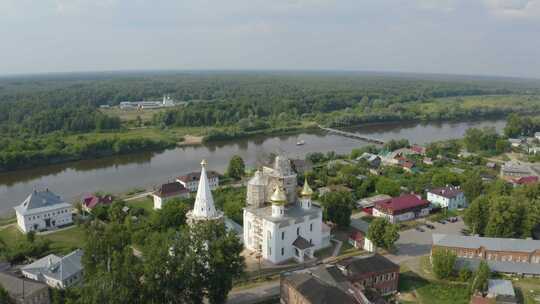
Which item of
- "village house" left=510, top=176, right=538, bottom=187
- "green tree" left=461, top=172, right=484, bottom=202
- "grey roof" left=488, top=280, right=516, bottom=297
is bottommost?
"grey roof" left=488, top=280, right=516, bottom=297

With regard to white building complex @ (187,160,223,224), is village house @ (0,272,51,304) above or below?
below

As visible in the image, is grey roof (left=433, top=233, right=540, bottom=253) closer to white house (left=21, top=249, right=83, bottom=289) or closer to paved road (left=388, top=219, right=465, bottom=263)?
paved road (left=388, top=219, right=465, bottom=263)

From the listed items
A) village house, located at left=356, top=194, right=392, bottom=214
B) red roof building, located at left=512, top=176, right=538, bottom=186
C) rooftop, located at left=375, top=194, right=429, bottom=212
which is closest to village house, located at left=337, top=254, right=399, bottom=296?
rooftop, located at left=375, top=194, right=429, bottom=212

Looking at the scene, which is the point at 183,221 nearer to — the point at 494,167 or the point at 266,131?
the point at 494,167

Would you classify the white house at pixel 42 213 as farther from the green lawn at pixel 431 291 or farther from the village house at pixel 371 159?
the village house at pixel 371 159

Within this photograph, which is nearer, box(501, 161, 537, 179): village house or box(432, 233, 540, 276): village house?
box(432, 233, 540, 276): village house

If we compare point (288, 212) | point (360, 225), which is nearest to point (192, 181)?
point (288, 212)
